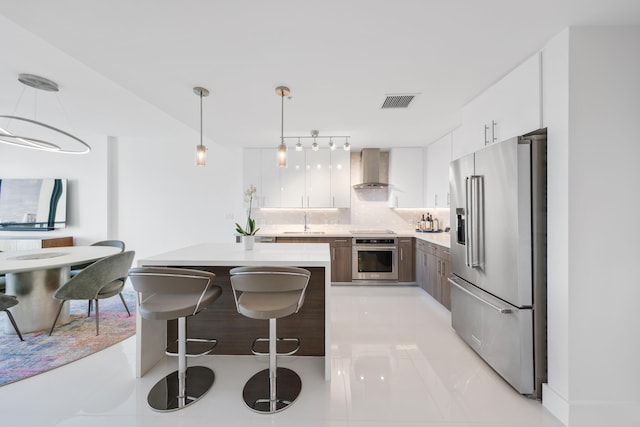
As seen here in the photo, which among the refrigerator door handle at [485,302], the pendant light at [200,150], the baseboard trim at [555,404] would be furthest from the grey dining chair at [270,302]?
the baseboard trim at [555,404]

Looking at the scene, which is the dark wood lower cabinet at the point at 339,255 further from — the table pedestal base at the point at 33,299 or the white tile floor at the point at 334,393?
the table pedestal base at the point at 33,299

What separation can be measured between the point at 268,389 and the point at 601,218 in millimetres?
2597

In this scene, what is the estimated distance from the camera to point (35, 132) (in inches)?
181

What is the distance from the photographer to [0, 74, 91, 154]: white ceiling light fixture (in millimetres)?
2666

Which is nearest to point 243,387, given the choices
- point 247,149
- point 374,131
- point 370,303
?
point 370,303

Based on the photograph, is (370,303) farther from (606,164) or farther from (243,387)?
(606,164)

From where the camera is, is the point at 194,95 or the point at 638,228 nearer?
the point at 638,228

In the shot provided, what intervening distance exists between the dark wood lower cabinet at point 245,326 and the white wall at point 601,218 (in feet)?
5.94

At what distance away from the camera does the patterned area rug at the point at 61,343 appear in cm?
225

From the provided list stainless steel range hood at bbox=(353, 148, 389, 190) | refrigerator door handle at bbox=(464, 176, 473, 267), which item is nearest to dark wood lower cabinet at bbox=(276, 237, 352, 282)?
stainless steel range hood at bbox=(353, 148, 389, 190)

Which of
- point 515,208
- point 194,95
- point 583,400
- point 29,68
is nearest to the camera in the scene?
point 583,400

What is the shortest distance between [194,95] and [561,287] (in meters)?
3.56

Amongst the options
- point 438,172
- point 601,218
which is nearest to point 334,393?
point 601,218

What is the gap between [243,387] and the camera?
2045 millimetres
